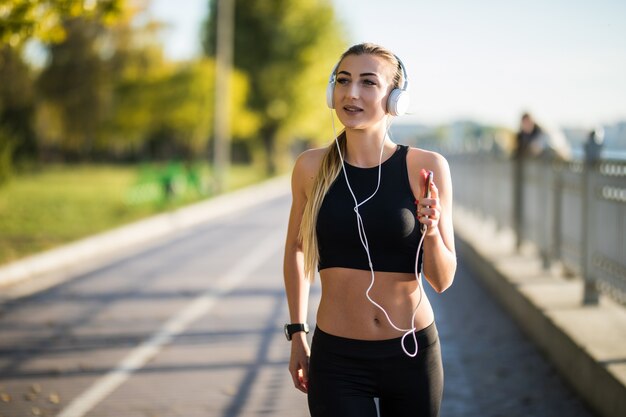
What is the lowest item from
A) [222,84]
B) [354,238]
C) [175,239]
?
[175,239]

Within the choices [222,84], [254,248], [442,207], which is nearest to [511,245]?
[254,248]

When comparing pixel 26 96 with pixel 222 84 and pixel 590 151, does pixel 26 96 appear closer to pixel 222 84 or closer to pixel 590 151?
pixel 222 84

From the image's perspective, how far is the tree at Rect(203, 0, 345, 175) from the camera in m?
56.9

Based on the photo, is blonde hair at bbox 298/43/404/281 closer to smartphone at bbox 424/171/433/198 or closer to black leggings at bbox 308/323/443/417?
black leggings at bbox 308/323/443/417

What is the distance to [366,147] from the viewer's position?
3.32 meters

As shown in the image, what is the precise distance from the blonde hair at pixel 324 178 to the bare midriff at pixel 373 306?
0.16 m

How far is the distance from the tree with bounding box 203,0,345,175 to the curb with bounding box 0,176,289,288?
27.7m

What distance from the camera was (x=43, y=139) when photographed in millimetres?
73750

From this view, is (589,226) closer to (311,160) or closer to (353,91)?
(311,160)

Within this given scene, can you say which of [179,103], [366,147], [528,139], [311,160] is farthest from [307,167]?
[179,103]

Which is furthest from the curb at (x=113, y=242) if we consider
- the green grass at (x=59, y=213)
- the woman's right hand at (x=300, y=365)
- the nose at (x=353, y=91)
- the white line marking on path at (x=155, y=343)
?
the nose at (x=353, y=91)

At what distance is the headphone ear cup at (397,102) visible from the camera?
326cm

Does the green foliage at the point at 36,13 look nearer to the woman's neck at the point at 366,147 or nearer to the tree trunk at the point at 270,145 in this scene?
the woman's neck at the point at 366,147

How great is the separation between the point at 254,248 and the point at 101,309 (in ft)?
22.1
